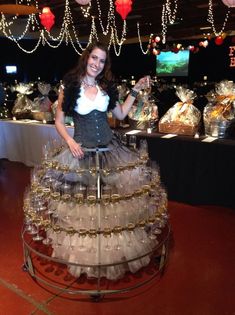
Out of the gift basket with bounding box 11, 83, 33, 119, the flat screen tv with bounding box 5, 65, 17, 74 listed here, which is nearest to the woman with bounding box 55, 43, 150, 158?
the gift basket with bounding box 11, 83, 33, 119

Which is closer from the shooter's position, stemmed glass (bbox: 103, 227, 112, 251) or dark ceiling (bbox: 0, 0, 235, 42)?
stemmed glass (bbox: 103, 227, 112, 251)

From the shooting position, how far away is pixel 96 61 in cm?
175

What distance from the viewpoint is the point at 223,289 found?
1828 millimetres

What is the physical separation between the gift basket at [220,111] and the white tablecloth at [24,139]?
71.9 inches

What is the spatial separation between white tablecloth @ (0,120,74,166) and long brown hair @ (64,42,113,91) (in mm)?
1972

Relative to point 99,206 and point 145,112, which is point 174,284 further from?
point 145,112

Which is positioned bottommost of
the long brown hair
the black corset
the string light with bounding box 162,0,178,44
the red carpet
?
the red carpet

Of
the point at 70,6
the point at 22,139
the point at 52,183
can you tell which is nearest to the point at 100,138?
the point at 52,183

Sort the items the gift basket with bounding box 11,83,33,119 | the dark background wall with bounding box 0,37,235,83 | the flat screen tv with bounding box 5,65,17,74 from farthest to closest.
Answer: the dark background wall with bounding box 0,37,235,83 → the flat screen tv with bounding box 5,65,17,74 → the gift basket with bounding box 11,83,33,119

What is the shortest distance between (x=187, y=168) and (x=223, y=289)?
3.95ft

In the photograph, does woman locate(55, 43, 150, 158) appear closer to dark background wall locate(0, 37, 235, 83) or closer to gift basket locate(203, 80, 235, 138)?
gift basket locate(203, 80, 235, 138)

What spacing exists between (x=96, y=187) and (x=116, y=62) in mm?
15367

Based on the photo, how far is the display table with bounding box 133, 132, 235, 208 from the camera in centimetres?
262

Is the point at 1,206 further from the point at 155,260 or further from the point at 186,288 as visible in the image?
the point at 186,288
